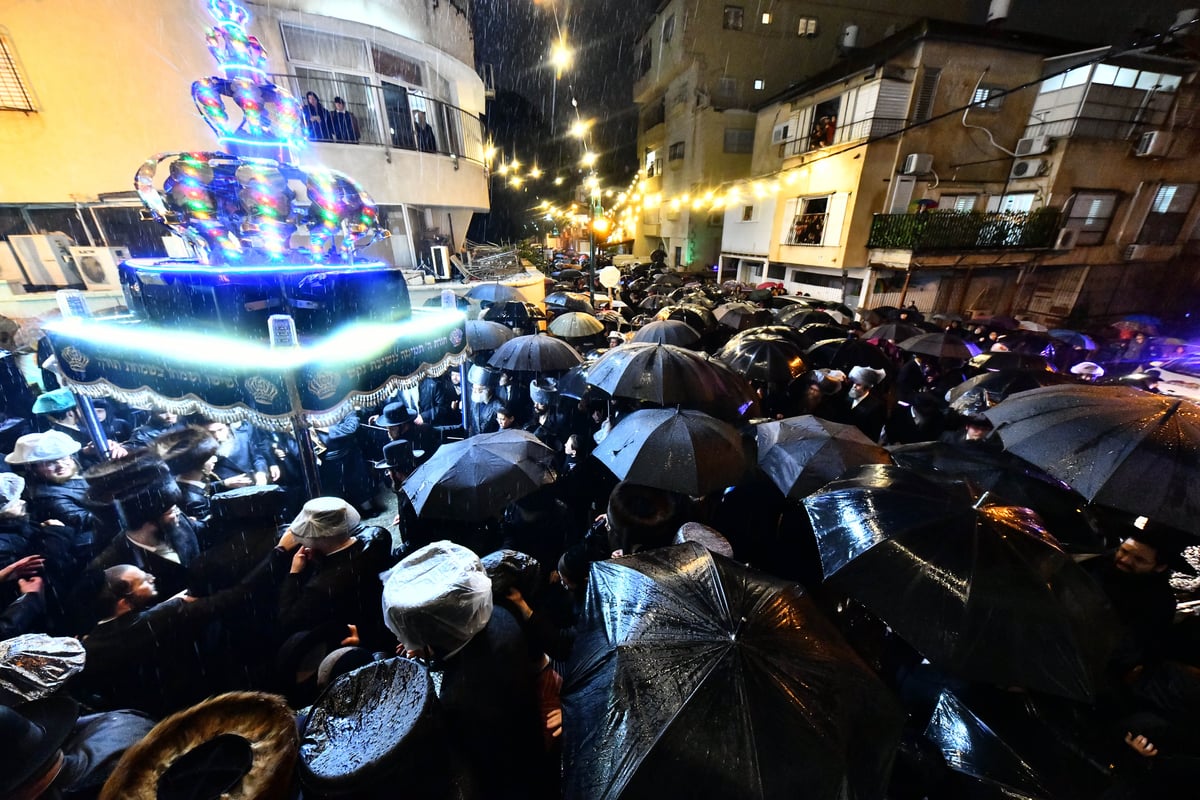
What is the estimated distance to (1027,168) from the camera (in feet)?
59.1

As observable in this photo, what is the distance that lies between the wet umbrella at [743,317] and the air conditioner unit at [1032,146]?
16599 millimetres

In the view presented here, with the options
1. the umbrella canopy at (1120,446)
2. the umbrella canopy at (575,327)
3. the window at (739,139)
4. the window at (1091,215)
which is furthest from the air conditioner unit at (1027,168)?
the umbrella canopy at (575,327)

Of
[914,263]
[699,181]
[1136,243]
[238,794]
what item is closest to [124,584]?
[238,794]

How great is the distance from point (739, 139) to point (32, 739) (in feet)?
110

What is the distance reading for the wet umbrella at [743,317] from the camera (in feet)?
36.7

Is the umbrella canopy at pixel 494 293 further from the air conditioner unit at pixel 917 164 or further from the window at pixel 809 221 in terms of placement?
the air conditioner unit at pixel 917 164

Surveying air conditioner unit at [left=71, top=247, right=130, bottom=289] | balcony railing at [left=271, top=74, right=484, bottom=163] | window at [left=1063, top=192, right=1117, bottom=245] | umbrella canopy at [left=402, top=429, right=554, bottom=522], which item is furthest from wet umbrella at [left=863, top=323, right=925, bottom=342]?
air conditioner unit at [left=71, top=247, right=130, bottom=289]

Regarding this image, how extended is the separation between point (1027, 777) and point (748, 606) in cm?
162

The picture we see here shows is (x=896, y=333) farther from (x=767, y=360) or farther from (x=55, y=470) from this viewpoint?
(x=55, y=470)

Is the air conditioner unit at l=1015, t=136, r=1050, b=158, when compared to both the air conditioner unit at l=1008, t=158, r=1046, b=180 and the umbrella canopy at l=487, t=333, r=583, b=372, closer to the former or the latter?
the air conditioner unit at l=1008, t=158, r=1046, b=180

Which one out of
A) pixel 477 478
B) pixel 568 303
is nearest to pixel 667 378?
pixel 477 478

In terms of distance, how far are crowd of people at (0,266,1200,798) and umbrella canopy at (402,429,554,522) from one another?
21cm

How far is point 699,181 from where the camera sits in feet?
91.3

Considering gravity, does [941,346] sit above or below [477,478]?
above
